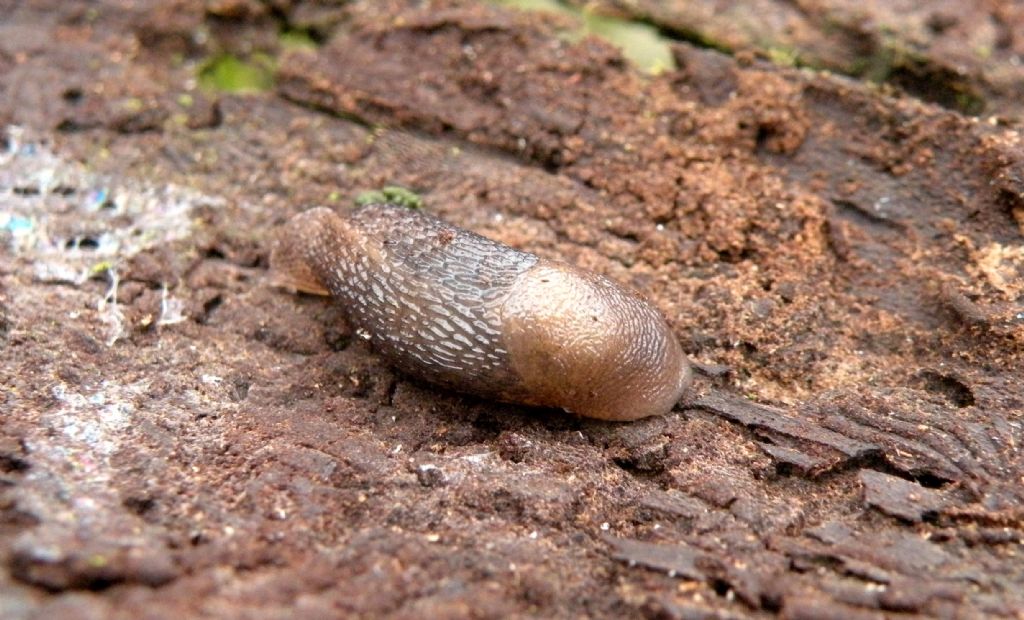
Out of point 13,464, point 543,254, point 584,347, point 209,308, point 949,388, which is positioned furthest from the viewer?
point 543,254

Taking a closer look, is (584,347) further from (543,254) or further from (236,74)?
(236,74)

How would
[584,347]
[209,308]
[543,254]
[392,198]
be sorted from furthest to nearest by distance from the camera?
1. [392,198]
2. [543,254]
3. [209,308]
4. [584,347]

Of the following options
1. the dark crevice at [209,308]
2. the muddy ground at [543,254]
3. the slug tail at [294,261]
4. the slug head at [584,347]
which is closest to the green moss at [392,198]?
the muddy ground at [543,254]

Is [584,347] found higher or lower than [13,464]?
A: higher

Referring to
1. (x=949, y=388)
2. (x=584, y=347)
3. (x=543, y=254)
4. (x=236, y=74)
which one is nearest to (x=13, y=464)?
(x=584, y=347)

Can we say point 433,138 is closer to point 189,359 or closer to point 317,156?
point 317,156

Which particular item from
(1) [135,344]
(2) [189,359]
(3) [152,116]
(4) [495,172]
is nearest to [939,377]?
(4) [495,172]
